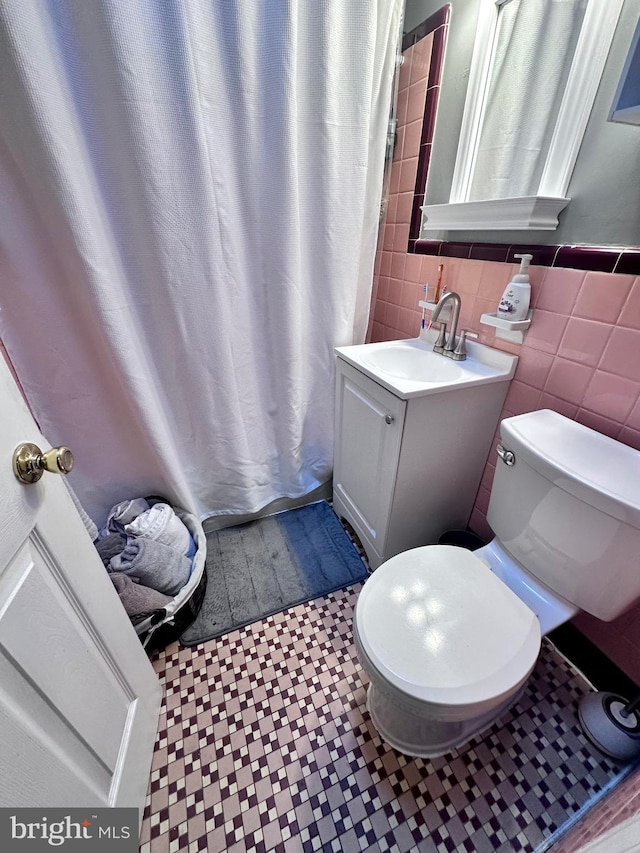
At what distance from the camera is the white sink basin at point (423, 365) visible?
104 centimetres

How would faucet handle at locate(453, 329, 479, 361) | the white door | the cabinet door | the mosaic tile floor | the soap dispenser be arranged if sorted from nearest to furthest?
the white door → the mosaic tile floor → the soap dispenser → the cabinet door → faucet handle at locate(453, 329, 479, 361)

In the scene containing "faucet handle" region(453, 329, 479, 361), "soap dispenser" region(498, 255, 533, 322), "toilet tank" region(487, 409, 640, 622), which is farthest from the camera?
"faucet handle" region(453, 329, 479, 361)

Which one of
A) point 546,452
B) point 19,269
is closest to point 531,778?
point 546,452

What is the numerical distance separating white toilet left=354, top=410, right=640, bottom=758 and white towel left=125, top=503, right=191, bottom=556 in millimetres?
687

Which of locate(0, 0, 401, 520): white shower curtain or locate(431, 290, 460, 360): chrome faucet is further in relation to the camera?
locate(431, 290, 460, 360): chrome faucet

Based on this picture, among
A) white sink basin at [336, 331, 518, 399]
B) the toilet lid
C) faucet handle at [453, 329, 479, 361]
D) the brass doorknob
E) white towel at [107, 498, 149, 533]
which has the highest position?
the brass doorknob

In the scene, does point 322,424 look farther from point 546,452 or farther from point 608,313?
point 608,313

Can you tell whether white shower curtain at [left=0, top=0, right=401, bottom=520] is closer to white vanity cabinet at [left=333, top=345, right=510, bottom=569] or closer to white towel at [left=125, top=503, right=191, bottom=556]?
white towel at [left=125, top=503, right=191, bottom=556]

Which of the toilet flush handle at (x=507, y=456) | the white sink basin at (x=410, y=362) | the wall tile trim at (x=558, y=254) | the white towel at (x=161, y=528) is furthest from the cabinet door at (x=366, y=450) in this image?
the white towel at (x=161, y=528)

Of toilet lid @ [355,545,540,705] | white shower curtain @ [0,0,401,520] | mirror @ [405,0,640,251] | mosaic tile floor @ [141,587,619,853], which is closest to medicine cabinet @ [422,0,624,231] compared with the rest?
mirror @ [405,0,640,251]

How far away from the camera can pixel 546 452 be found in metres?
0.83

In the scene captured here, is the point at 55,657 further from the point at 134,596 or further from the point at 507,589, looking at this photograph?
the point at 507,589

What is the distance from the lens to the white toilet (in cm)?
73

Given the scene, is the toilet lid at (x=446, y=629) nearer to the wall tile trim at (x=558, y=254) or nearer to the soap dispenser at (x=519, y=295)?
the soap dispenser at (x=519, y=295)
